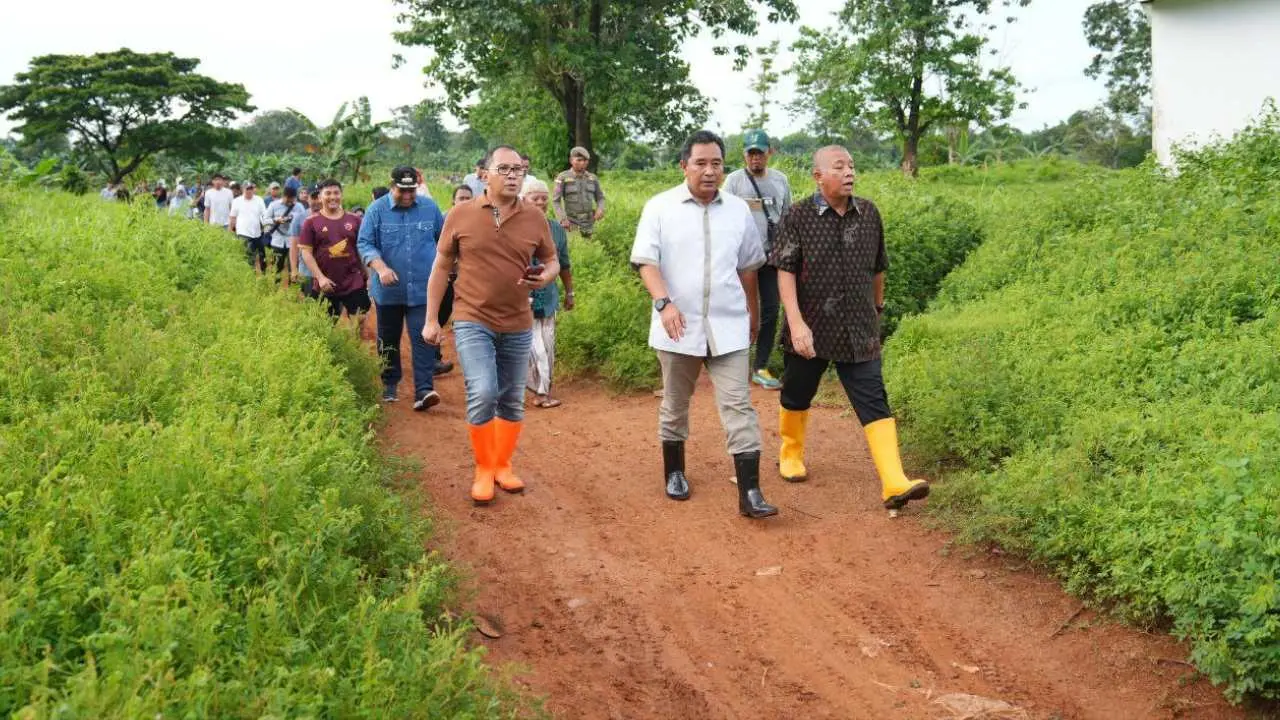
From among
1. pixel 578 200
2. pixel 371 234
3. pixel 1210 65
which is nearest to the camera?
pixel 371 234

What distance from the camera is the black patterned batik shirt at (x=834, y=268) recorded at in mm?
6137

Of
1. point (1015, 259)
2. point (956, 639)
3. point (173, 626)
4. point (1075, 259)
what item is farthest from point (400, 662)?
point (1015, 259)

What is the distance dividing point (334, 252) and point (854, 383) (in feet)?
17.1

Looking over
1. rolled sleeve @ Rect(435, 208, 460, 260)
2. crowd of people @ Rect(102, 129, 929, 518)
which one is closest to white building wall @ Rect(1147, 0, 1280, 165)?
crowd of people @ Rect(102, 129, 929, 518)

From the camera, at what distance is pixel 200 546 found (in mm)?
3326

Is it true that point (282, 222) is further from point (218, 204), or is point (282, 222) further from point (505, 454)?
point (505, 454)

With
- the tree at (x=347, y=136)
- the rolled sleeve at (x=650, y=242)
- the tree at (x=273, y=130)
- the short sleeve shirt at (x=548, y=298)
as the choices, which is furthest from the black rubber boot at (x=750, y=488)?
Answer: the tree at (x=273, y=130)

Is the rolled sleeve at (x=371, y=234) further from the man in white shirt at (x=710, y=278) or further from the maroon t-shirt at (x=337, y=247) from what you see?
the man in white shirt at (x=710, y=278)

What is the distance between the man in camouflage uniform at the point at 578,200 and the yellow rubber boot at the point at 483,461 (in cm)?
615

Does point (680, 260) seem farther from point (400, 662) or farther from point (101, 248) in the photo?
point (101, 248)

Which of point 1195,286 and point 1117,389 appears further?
point 1195,286

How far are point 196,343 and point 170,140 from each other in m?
47.4

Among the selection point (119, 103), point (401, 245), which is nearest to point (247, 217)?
point (401, 245)

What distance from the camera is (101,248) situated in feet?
27.8
